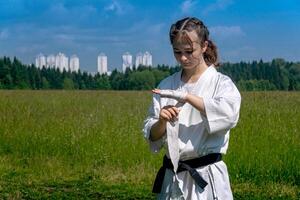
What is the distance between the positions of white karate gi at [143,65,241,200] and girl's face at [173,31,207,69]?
0.34 feet

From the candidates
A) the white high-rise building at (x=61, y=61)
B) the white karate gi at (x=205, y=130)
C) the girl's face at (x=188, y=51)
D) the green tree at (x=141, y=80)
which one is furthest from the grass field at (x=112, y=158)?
the white high-rise building at (x=61, y=61)

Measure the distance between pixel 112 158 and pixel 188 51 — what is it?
554cm

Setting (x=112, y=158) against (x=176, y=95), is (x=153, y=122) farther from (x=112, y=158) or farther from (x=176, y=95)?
(x=112, y=158)

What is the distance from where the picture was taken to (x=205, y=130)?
247 centimetres

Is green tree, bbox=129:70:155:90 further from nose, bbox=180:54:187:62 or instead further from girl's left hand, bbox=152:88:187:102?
girl's left hand, bbox=152:88:187:102

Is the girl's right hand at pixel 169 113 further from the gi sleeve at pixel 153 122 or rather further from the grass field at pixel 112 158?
the grass field at pixel 112 158

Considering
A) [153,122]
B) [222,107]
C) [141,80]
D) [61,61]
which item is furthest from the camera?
[61,61]

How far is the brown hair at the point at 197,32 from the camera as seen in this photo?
246cm

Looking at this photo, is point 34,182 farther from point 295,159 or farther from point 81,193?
point 295,159

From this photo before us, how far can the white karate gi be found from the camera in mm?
2430

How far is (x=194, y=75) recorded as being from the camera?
2.55 meters

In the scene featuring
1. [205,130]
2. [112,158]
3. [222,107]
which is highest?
[222,107]

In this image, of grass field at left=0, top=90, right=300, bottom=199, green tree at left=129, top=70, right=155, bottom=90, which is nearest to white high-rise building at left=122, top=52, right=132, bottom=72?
green tree at left=129, top=70, right=155, bottom=90

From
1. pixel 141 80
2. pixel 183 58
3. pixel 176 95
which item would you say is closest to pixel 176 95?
pixel 176 95
